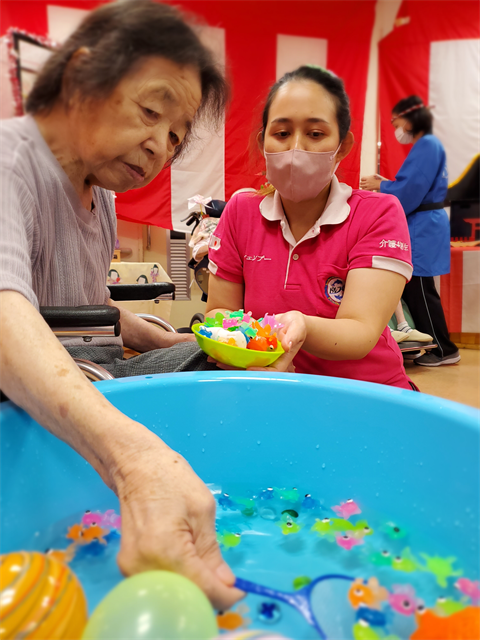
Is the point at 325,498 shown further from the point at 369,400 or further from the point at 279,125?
the point at 279,125

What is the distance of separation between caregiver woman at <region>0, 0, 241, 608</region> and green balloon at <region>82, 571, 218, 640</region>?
2cm

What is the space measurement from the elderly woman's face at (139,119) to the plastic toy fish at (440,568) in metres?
0.62

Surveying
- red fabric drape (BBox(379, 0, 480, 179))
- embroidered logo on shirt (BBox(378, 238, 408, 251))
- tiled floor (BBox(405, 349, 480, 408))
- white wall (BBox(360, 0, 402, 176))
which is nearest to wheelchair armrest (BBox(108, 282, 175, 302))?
embroidered logo on shirt (BBox(378, 238, 408, 251))

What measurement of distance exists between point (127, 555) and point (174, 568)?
0.05 meters

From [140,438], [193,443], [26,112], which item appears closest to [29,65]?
[26,112]

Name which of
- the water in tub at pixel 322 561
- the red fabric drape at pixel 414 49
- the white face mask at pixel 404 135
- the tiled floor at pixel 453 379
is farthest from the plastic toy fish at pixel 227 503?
the red fabric drape at pixel 414 49

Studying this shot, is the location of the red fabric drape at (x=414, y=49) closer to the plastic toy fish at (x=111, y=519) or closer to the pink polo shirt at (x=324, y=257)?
the pink polo shirt at (x=324, y=257)

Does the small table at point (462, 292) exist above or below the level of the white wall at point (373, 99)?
below

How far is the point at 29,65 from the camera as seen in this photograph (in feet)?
1.43

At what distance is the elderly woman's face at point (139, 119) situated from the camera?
50 centimetres

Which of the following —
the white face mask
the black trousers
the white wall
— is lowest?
the black trousers

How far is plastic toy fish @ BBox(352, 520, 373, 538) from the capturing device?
624 millimetres

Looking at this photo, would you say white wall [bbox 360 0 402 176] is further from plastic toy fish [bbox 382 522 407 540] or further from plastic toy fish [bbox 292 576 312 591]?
plastic toy fish [bbox 292 576 312 591]

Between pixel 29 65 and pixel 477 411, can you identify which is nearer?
pixel 29 65
